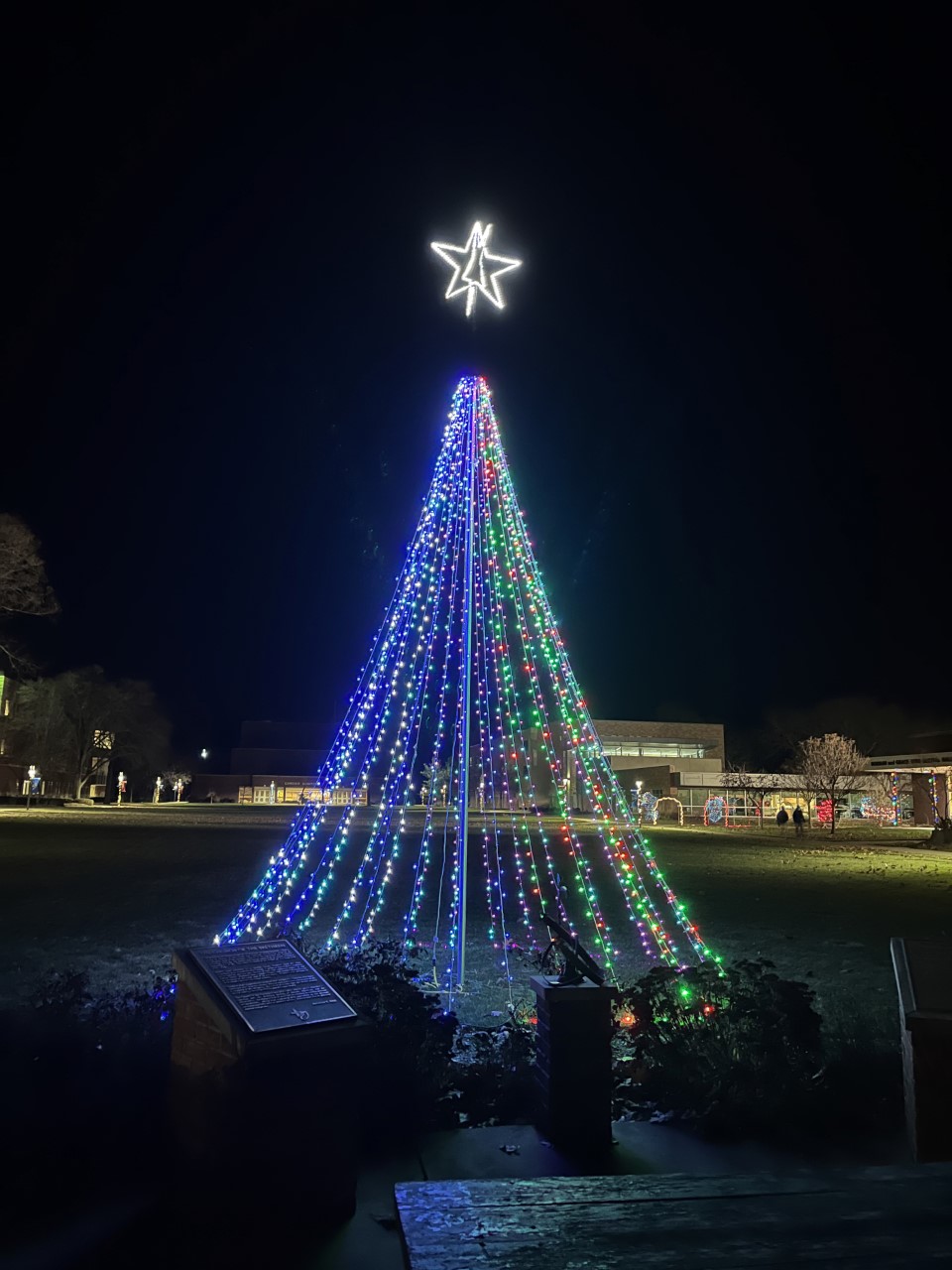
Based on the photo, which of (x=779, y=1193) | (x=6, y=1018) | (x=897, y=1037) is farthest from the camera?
(x=897, y=1037)

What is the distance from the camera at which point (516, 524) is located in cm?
827

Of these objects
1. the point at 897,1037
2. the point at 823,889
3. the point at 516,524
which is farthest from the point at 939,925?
the point at 516,524

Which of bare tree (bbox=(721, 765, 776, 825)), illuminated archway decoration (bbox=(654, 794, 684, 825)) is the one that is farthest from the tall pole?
bare tree (bbox=(721, 765, 776, 825))

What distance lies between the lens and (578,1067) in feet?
13.2

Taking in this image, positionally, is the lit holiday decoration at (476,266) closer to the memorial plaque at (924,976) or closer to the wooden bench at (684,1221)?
the memorial plaque at (924,976)

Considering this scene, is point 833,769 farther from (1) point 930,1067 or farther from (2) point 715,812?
(1) point 930,1067

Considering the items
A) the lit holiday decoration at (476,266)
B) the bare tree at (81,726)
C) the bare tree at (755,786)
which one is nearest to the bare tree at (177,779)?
the bare tree at (81,726)

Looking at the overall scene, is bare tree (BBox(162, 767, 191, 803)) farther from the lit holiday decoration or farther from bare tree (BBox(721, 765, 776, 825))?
the lit holiday decoration

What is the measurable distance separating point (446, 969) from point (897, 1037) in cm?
Answer: 389

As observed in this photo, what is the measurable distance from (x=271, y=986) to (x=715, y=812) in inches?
1578

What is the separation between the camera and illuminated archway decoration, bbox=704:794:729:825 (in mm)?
40750

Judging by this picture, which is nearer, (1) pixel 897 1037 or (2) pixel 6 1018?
(2) pixel 6 1018

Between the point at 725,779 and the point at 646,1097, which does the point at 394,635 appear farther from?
the point at 725,779

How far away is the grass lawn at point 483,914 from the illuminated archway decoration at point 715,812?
1681 cm
